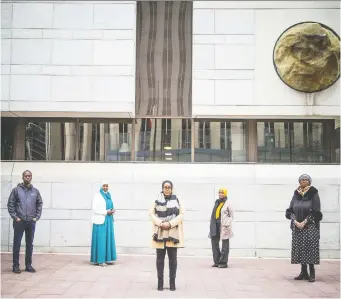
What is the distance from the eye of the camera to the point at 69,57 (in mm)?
12242

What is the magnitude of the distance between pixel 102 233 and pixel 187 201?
2.88 metres

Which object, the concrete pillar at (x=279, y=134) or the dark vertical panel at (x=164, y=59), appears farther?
the concrete pillar at (x=279, y=134)

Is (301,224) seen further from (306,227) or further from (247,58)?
(247,58)

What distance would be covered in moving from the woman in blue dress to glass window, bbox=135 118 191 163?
8.78ft

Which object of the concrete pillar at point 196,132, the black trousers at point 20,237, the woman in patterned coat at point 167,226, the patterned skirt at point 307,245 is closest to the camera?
the woman in patterned coat at point 167,226

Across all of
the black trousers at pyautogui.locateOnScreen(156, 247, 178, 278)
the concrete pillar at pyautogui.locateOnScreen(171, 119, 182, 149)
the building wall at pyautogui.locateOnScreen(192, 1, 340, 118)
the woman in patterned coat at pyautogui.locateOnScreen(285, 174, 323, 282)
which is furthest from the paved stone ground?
the building wall at pyautogui.locateOnScreen(192, 1, 340, 118)

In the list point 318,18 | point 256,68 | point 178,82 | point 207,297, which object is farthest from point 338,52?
point 207,297

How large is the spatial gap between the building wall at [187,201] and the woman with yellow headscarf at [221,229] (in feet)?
5.31

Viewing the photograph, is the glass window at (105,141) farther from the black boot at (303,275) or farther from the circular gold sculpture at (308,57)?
the black boot at (303,275)

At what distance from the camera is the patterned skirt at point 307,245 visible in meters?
8.30

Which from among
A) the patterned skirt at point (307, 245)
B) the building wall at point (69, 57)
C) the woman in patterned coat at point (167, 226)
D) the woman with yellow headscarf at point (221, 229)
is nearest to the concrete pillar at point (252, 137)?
the woman with yellow headscarf at point (221, 229)

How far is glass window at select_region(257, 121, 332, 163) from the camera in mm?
12414

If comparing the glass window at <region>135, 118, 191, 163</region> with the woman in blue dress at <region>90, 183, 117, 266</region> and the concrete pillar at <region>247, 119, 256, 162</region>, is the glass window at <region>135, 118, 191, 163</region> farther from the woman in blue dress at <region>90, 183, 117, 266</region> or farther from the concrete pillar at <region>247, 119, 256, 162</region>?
the woman in blue dress at <region>90, 183, 117, 266</region>

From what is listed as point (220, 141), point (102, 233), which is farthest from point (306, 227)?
point (220, 141)
